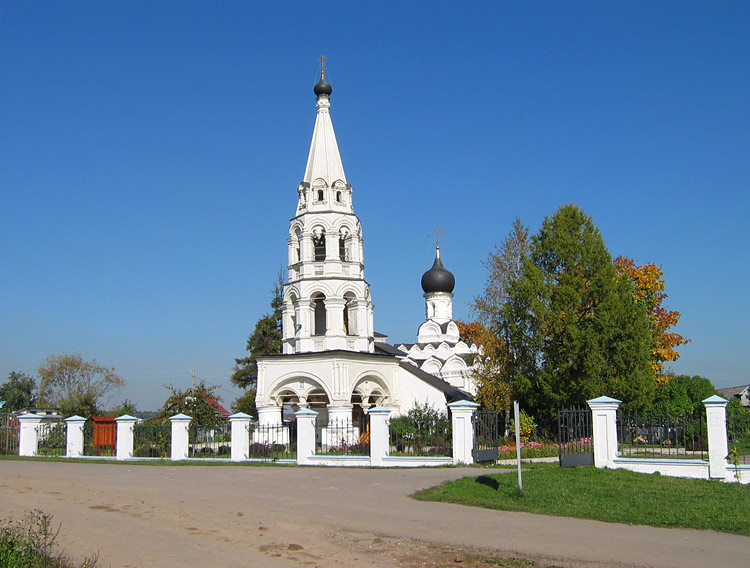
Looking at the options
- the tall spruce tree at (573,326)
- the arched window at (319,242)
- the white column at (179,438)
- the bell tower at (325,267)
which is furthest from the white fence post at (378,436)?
the arched window at (319,242)

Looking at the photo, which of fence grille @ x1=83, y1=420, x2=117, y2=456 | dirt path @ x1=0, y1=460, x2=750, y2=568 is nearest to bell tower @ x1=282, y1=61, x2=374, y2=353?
fence grille @ x1=83, y1=420, x2=117, y2=456

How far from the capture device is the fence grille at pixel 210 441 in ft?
72.1

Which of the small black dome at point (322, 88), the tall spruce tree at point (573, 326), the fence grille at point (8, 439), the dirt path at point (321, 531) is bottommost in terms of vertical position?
the dirt path at point (321, 531)

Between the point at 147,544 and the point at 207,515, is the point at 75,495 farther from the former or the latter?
the point at 147,544

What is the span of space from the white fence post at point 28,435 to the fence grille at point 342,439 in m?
8.84

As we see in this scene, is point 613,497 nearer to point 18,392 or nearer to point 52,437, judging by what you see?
point 52,437

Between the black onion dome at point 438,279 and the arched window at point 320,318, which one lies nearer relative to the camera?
the arched window at point 320,318

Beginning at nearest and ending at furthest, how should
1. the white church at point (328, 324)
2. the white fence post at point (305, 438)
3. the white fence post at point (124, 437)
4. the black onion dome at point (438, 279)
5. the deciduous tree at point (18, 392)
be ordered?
1. the white fence post at point (305, 438)
2. the white fence post at point (124, 437)
3. the white church at point (328, 324)
4. the black onion dome at point (438, 279)
5. the deciduous tree at point (18, 392)

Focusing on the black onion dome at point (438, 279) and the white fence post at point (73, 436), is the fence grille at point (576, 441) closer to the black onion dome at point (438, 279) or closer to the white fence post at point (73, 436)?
the white fence post at point (73, 436)

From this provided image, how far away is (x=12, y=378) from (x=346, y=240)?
44974 millimetres

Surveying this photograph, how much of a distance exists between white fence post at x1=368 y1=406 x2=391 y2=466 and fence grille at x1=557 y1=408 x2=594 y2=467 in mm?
4112

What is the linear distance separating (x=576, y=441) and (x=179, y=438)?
1093 centimetres

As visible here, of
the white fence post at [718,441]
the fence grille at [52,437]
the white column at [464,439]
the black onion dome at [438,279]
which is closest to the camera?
the white fence post at [718,441]

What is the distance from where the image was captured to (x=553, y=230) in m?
27.1
